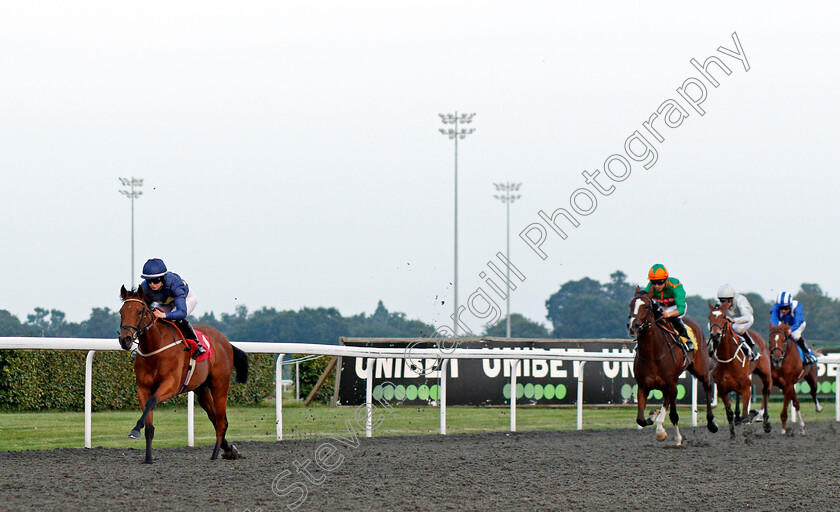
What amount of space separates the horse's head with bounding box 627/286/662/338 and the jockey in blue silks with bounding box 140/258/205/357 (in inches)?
140

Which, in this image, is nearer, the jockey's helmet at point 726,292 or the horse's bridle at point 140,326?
the horse's bridle at point 140,326

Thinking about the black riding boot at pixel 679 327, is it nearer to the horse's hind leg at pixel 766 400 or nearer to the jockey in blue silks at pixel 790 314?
the horse's hind leg at pixel 766 400

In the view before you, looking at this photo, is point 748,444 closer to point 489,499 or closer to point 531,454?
point 531,454

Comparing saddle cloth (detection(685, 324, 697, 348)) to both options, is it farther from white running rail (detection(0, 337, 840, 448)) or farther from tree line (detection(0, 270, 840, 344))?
tree line (detection(0, 270, 840, 344))

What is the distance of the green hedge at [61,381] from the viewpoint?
1233 cm

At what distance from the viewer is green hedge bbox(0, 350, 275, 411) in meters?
12.3

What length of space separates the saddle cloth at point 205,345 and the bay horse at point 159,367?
3cm

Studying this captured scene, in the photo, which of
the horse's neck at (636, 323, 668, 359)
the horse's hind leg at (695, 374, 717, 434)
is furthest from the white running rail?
the horse's neck at (636, 323, 668, 359)

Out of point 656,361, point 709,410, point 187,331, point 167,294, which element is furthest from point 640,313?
point 167,294

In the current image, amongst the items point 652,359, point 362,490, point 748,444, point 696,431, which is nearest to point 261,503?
point 362,490

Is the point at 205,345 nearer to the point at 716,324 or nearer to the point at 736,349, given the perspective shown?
the point at 716,324

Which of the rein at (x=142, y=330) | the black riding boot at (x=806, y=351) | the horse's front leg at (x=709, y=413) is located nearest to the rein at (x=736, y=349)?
the horse's front leg at (x=709, y=413)

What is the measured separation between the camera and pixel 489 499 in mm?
5590

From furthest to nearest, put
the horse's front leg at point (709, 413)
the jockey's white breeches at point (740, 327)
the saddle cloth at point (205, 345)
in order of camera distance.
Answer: the jockey's white breeches at point (740, 327) → the horse's front leg at point (709, 413) → the saddle cloth at point (205, 345)
